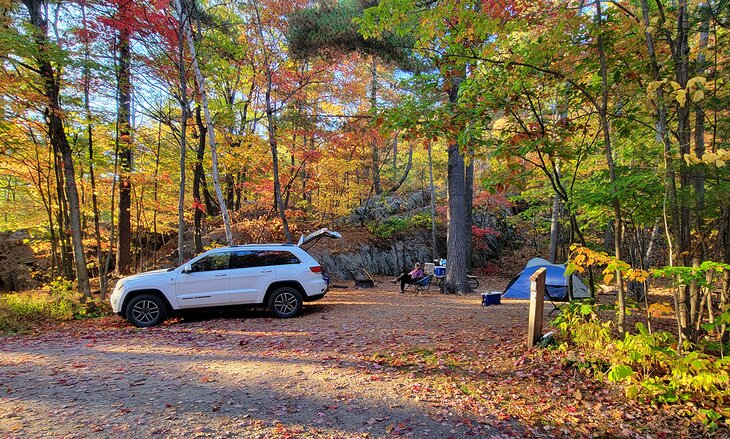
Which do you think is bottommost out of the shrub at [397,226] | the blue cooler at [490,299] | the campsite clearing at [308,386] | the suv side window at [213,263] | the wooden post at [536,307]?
the campsite clearing at [308,386]

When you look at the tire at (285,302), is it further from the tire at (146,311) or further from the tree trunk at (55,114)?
the tree trunk at (55,114)

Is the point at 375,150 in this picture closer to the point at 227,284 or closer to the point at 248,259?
the point at 248,259

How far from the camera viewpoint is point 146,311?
7027 millimetres

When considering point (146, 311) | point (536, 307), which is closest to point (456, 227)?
point (536, 307)

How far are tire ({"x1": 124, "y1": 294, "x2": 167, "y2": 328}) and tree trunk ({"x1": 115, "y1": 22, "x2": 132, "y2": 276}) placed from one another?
234 inches

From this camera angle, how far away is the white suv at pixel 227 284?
7008 millimetres

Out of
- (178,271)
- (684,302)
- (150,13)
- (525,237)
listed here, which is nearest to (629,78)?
(684,302)

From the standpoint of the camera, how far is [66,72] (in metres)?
8.61

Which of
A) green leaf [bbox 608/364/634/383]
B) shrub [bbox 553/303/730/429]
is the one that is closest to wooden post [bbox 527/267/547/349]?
shrub [bbox 553/303/730/429]

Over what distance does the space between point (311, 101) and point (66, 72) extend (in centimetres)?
804

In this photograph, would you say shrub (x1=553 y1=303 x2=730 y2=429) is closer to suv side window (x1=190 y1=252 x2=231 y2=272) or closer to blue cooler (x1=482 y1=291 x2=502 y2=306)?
blue cooler (x1=482 y1=291 x2=502 y2=306)

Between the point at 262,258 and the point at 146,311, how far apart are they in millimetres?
2549

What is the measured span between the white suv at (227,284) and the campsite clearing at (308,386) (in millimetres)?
622

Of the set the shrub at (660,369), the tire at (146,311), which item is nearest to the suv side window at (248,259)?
the tire at (146,311)
